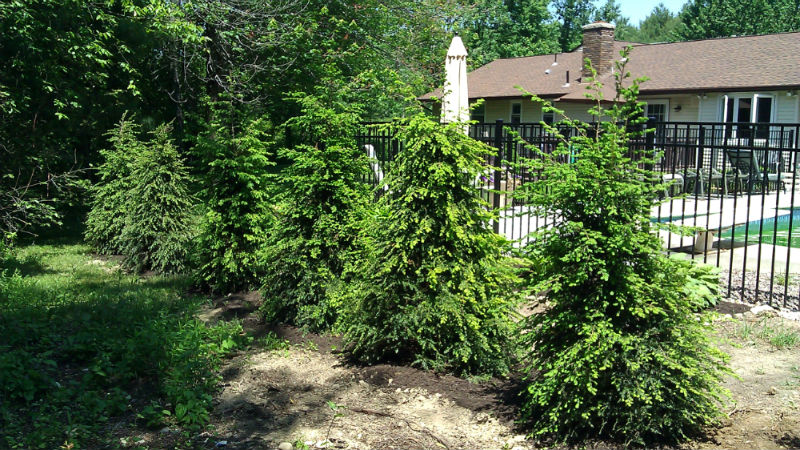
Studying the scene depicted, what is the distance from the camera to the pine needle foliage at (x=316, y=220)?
20.0ft

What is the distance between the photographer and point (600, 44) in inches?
1009

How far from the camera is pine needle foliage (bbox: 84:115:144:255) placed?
952 centimetres

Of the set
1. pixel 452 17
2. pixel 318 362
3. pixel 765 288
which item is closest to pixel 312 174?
pixel 318 362

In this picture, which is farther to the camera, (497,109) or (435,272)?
(497,109)

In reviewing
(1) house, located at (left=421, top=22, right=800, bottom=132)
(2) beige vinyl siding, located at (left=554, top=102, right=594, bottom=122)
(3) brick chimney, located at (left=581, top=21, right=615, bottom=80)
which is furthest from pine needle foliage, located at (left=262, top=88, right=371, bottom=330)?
(2) beige vinyl siding, located at (left=554, top=102, right=594, bottom=122)

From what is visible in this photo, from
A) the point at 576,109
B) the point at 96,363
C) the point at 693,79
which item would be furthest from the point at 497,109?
the point at 96,363

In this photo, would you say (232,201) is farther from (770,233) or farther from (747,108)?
(747,108)

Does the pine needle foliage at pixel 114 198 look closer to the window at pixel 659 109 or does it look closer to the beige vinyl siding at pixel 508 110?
the window at pixel 659 109

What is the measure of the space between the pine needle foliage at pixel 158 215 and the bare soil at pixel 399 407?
3798 mm

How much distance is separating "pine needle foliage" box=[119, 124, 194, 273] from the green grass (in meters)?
1.45

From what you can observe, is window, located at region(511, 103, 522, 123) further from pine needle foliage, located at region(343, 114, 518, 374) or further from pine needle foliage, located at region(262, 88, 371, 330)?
pine needle foliage, located at region(343, 114, 518, 374)

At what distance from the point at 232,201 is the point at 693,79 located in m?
21.0

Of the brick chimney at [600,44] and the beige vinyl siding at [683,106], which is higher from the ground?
the brick chimney at [600,44]

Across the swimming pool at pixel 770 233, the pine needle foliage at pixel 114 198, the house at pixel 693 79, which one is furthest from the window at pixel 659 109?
the pine needle foliage at pixel 114 198
